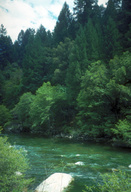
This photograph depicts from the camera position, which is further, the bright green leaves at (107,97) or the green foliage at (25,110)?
the green foliage at (25,110)

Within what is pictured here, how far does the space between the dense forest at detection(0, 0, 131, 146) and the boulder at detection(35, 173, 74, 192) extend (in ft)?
27.9

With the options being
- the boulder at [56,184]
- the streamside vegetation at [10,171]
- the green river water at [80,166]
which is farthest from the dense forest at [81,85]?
the streamside vegetation at [10,171]

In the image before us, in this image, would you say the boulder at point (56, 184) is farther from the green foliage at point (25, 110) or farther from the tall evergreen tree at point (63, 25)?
the tall evergreen tree at point (63, 25)

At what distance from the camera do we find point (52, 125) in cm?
2816

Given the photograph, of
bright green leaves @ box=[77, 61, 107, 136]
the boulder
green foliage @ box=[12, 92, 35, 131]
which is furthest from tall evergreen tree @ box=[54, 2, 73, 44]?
the boulder

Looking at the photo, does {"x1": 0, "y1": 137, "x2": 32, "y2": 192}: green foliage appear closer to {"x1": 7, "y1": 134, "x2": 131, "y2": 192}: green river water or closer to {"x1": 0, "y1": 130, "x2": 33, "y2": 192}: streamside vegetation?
{"x1": 0, "y1": 130, "x2": 33, "y2": 192}: streamside vegetation

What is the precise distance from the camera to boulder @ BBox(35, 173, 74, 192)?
679cm

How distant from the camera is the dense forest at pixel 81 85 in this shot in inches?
737

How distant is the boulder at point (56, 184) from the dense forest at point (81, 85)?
8507 millimetres

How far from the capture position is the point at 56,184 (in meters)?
7.11

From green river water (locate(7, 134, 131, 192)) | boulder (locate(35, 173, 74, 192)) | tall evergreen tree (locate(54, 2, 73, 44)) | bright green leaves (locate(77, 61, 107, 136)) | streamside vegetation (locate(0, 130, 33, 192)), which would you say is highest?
tall evergreen tree (locate(54, 2, 73, 44))

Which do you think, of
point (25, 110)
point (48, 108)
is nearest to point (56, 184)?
point (48, 108)

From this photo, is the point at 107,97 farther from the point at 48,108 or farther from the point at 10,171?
the point at 10,171

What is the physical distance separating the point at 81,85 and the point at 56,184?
15.2 metres
